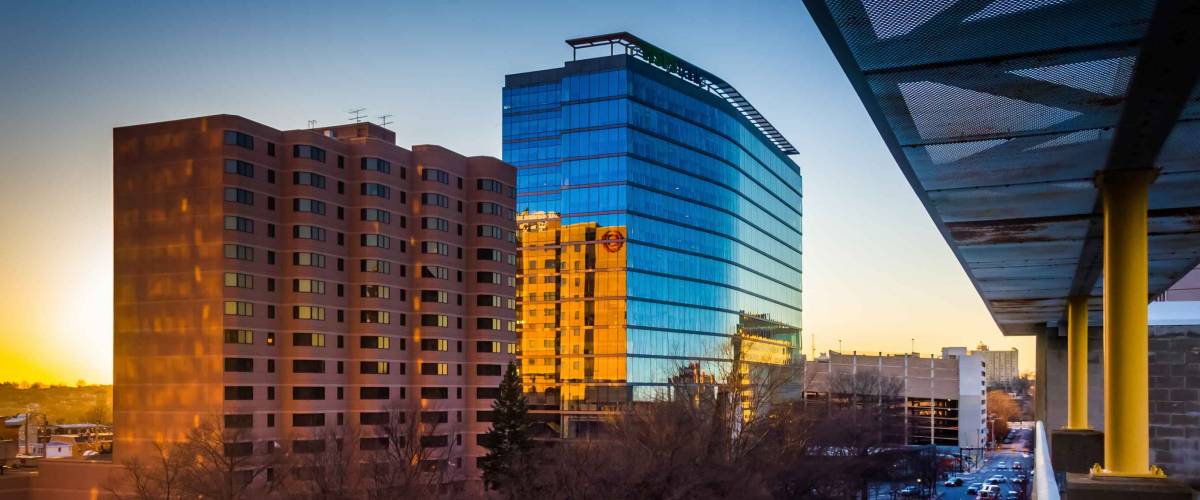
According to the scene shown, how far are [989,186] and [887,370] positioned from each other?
5052 inches

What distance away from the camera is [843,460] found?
6744 centimetres

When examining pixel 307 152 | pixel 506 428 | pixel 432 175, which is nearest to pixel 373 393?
pixel 506 428

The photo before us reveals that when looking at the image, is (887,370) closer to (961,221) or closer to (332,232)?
(332,232)

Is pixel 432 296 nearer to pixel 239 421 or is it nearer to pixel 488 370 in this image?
pixel 488 370

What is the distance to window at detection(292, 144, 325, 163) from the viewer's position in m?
67.2

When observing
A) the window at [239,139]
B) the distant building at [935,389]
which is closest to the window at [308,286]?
the window at [239,139]

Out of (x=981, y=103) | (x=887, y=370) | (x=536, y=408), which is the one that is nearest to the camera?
(x=981, y=103)

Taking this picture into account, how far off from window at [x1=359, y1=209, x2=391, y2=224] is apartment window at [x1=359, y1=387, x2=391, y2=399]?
1181 centimetres

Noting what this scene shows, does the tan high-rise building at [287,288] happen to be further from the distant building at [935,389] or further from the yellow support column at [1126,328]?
the distant building at [935,389]

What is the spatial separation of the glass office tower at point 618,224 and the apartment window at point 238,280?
37.5 meters

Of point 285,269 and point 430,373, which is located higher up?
point 285,269

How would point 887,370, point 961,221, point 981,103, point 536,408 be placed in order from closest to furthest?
point 981,103, point 961,221, point 536,408, point 887,370

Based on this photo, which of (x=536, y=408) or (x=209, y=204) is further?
(x=536, y=408)

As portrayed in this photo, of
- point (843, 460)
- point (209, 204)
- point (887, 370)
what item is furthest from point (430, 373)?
point (887, 370)
